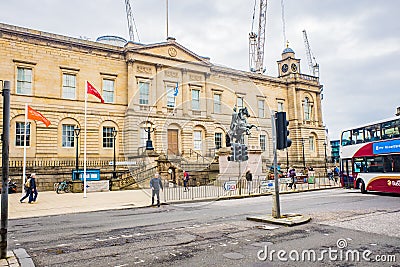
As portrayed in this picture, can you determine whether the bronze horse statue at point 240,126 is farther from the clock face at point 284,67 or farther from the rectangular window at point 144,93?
the clock face at point 284,67

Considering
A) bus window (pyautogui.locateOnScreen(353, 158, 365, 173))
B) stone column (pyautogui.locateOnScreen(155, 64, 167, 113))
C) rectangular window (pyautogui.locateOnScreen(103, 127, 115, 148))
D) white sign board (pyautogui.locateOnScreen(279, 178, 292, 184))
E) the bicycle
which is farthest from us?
stone column (pyautogui.locateOnScreen(155, 64, 167, 113))

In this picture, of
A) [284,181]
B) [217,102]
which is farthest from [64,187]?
[217,102]

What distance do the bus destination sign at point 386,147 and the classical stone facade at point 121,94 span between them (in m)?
10.00

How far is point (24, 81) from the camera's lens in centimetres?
3083

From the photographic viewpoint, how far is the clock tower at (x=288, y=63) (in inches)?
2229

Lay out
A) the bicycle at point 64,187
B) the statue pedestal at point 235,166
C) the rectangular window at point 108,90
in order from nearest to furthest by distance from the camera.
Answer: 1. the bicycle at point 64,187
2. the statue pedestal at point 235,166
3. the rectangular window at point 108,90

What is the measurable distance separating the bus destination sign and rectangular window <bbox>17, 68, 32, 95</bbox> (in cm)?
2977

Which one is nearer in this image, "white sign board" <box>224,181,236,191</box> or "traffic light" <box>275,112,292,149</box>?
"traffic light" <box>275,112,292,149</box>

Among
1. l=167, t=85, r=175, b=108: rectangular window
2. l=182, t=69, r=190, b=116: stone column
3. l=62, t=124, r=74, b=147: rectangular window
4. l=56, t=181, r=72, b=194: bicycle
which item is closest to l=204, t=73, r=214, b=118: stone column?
Answer: l=182, t=69, r=190, b=116: stone column

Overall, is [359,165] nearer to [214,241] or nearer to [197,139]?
[214,241]

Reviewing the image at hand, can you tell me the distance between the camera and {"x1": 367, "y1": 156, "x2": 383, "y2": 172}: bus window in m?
19.0

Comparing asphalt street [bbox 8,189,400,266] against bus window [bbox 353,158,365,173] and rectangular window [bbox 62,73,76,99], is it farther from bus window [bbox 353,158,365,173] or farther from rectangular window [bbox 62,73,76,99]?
rectangular window [bbox 62,73,76,99]

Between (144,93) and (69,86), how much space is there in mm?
7859

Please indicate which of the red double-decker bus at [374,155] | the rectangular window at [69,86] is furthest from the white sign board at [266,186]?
the rectangular window at [69,86]
